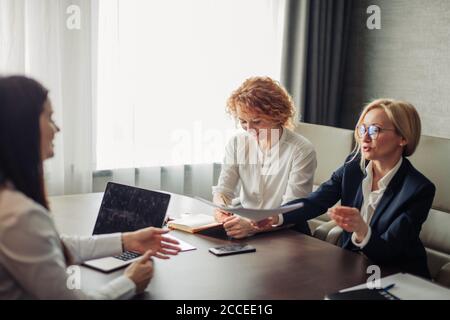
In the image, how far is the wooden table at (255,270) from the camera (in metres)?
1.48

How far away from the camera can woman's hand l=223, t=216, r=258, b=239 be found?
6.45 ft

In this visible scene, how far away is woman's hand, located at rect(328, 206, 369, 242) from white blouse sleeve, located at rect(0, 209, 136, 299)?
0.87m

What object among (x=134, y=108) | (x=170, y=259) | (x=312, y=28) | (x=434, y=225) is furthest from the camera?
(x=312, y=28)

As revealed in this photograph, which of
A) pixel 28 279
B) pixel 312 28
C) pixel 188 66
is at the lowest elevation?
pixel 28 279

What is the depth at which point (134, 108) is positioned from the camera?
3.16 meters

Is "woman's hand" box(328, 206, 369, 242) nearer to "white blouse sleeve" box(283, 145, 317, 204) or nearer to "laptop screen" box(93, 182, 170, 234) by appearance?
"laptop screen" box(93, 182, 170, 234)

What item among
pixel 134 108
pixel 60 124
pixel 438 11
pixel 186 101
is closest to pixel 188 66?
pixel 186 101

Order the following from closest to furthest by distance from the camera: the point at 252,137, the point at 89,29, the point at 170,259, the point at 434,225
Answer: the point at 170,259, the point at 434,225, the point at 252,137, the point at 89,29

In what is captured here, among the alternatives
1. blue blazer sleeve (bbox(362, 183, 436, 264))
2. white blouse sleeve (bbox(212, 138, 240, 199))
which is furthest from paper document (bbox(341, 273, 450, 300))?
white blouse sleeve (bbox(212, 138, 240, 199))

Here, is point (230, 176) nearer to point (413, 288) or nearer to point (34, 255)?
point (413, 288)

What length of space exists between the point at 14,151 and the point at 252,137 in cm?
163

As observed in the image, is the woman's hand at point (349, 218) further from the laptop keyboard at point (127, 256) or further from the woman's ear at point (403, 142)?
the laptop keyboard at point (127, 256)

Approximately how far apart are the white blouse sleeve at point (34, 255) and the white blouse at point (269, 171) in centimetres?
138

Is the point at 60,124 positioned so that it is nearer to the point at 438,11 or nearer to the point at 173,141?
the point at 173,141
